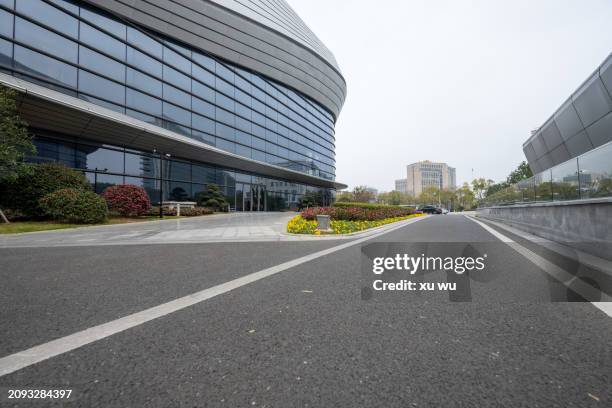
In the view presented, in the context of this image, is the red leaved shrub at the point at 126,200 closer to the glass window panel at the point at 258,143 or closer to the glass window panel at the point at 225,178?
the glass window panel at the point at 225,178

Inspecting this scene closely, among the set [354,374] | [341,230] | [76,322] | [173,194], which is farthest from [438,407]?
[173,194]

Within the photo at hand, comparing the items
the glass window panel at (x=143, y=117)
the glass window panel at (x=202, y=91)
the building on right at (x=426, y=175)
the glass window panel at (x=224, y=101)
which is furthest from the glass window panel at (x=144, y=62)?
the building on right at (x=426, y=175)

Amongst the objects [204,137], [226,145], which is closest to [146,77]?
[204,137]

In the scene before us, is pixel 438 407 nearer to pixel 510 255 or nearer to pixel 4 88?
pixel 510 255

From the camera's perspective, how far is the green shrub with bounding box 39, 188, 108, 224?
509 inches

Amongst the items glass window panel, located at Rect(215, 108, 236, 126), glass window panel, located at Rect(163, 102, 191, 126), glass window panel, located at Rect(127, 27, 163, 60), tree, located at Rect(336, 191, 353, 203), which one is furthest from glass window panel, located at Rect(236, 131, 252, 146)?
tree, located at Rect(336, 191, 353, 203)

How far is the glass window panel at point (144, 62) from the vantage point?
2091cm

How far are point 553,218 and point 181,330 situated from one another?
36.4 feet

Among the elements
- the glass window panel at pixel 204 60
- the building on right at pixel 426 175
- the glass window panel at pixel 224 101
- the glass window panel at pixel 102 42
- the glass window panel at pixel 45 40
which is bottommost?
the glass window panel at pixel 45 40

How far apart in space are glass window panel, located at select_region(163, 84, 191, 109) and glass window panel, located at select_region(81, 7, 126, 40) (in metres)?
4.62

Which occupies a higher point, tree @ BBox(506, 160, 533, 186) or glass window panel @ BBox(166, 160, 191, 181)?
tree @ BBox(506, 160, 533, 186)

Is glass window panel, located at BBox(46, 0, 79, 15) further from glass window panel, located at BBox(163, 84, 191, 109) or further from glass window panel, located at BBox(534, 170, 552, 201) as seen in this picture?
glass window panel, located at BBox(534, 170, 552, 201)

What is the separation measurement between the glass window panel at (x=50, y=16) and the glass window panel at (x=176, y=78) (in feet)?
20.6

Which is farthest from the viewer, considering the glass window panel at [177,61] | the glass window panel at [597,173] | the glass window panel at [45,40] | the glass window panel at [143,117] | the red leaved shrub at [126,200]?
the glass window panel at [177,61]
